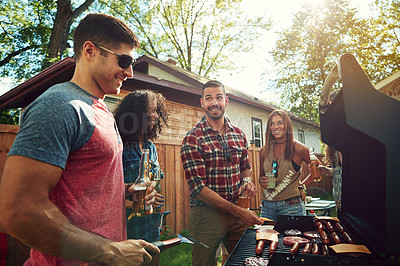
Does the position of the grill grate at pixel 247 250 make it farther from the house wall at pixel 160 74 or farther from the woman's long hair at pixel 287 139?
the house wall at pixel 160 74

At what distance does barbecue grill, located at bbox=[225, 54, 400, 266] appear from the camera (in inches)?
44.2

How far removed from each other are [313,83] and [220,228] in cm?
2626

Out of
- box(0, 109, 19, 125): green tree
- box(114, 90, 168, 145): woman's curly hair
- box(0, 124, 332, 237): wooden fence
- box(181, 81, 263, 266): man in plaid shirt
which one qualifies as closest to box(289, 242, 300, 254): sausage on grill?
box(181, 81, 263, 266): man in plaid shirt

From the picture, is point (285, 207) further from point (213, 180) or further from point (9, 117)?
point (9, 117)

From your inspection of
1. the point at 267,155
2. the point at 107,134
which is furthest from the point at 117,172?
the point at 267,155

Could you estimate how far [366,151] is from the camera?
1.73 meters

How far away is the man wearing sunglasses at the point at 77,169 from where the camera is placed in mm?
980

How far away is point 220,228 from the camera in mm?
3094

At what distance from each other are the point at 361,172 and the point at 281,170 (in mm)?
2087

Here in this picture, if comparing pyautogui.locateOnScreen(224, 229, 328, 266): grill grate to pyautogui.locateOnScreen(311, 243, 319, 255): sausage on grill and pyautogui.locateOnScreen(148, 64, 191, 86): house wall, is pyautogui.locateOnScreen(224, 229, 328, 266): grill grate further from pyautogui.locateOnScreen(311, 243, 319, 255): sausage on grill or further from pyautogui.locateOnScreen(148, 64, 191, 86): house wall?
pyautogui.locateOnScreen(148, 64, 191, 86): house wall

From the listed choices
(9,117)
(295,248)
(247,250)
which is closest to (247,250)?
(247,250)

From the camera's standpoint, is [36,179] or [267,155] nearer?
[36,179]

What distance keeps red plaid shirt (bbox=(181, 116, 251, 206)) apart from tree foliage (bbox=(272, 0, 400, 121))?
73.4 ft

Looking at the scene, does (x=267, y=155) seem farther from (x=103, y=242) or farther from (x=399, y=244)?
(x=103, y=242)
